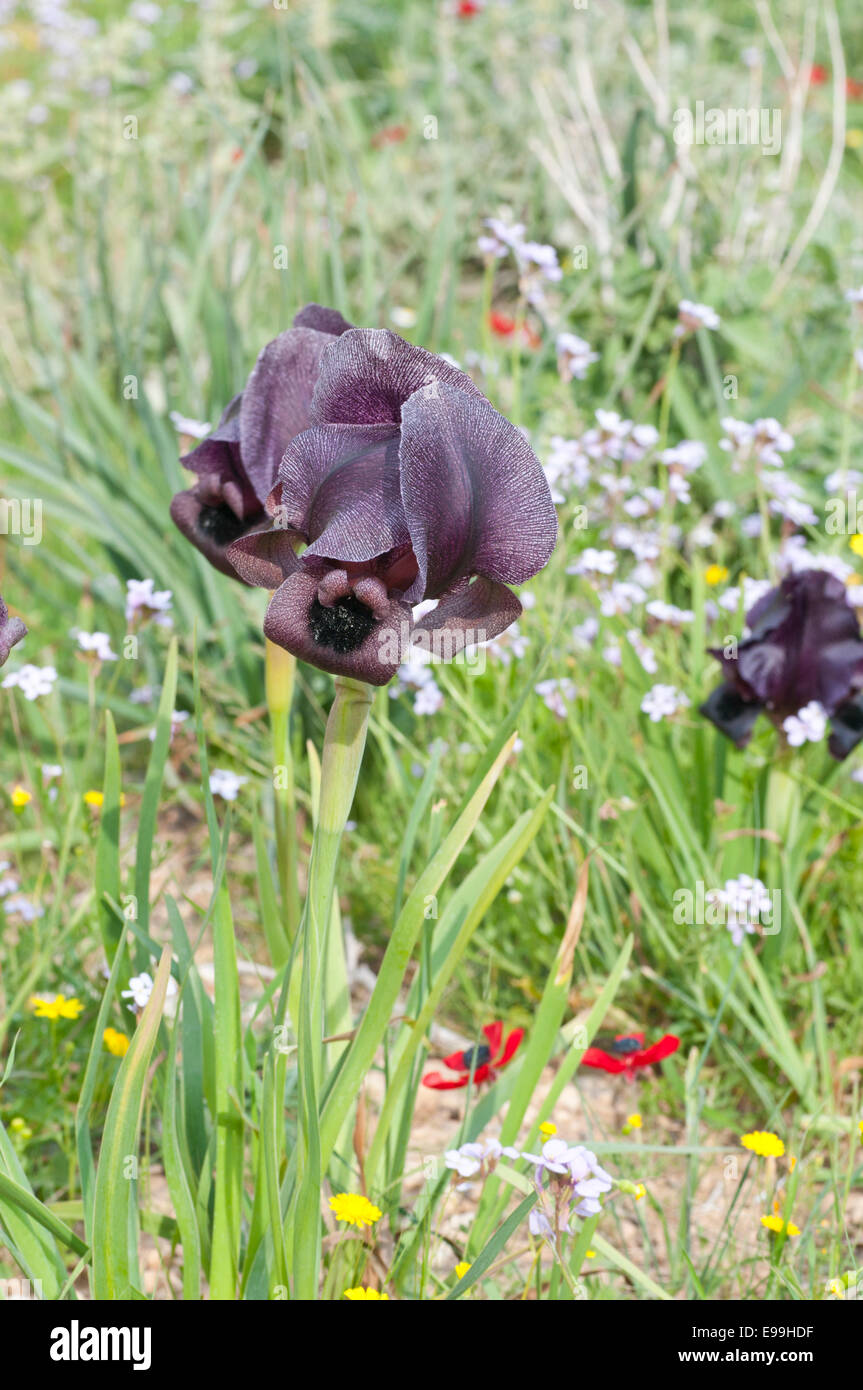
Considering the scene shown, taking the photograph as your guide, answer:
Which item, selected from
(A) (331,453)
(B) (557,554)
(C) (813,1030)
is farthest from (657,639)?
(A) (331,453)

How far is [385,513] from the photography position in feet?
3.52

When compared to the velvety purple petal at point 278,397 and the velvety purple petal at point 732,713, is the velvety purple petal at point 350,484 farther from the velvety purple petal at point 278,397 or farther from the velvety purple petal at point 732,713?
the velvety purple petal at point 732,713

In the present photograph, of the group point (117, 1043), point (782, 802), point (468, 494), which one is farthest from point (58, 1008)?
point (782, 802)

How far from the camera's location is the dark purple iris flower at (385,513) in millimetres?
1059

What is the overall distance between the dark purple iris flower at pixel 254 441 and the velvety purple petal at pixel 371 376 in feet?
0.55

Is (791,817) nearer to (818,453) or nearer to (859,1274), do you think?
(859,1274)

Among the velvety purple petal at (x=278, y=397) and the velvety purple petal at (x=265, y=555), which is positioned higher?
the velvety purple petal at (x=278, y=397)

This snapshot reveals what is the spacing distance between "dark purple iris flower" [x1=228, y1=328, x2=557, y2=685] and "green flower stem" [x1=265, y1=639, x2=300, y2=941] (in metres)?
0.33

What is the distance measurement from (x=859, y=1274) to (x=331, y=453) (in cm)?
103

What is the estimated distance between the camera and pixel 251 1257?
1312 mm

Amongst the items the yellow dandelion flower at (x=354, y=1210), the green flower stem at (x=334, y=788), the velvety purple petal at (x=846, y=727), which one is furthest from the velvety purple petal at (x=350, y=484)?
the velvety purple petal at (x=846, y=727)

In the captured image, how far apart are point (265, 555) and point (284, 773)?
33 centimetres

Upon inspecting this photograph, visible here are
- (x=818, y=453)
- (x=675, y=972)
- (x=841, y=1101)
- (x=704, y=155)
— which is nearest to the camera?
(x=841, y=1101)

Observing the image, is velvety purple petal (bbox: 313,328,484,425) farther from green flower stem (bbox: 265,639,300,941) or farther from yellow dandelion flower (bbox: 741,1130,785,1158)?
yellow dandelion flower (bbox: 741,1130,785,1158)
